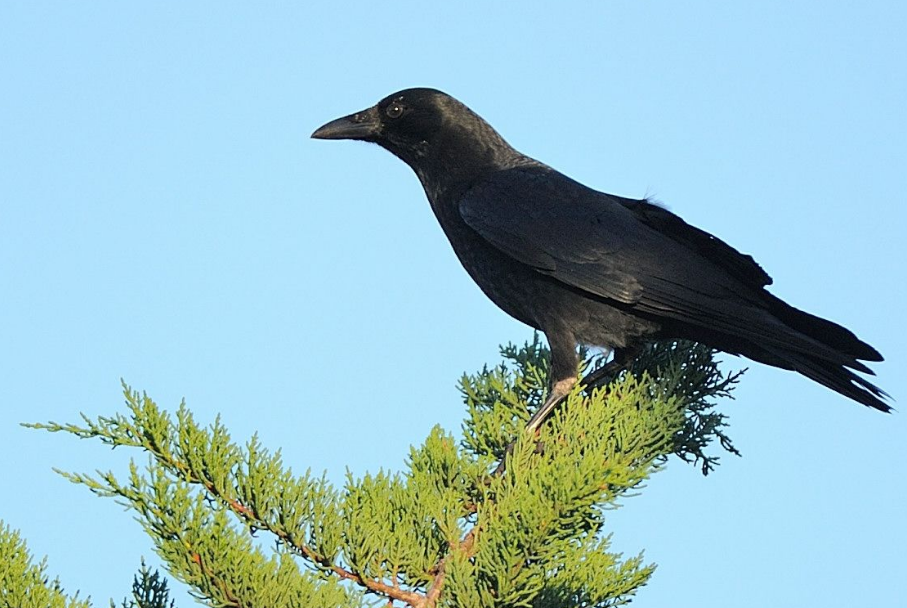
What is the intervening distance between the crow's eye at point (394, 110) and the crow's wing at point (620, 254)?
0.81 m

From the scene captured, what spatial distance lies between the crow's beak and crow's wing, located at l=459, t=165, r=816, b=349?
2.88ft

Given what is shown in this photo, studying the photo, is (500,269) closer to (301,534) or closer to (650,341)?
(650,341)

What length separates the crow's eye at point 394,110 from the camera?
19.7ft

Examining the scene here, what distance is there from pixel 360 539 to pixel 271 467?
296 mm

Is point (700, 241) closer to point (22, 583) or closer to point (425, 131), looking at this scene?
point (425, 131)

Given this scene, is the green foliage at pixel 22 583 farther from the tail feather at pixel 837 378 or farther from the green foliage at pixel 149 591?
the tail feather at pixel 837 378

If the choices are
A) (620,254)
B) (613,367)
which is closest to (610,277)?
(620,254)

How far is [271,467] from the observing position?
272cm

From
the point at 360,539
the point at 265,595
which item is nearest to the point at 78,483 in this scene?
the point at 265,595

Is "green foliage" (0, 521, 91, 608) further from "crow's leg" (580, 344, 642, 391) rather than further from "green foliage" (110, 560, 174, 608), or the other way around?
"crow's leg" (580, 344, 642, 391)

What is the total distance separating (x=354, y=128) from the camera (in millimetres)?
6023

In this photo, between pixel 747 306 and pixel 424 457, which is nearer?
pixel 424 457

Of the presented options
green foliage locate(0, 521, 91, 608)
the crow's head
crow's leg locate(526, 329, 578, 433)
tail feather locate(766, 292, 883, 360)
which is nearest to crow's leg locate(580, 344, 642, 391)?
crow's leg locate(526, 329, 578, 433)

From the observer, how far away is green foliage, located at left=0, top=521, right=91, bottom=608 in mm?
2434
